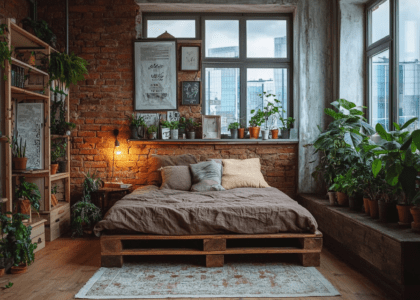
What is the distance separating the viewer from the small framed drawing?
17.4 feet

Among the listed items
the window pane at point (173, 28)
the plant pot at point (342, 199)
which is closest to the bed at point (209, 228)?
the plant pot at point (342, 199)

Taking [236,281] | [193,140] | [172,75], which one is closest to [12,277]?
[236,281]

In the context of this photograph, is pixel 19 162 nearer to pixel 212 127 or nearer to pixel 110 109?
pixel 110 109

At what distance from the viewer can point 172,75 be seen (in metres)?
5.32

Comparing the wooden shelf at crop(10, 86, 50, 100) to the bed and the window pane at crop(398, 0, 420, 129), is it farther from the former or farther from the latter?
the window pane at crop(398, 0, 420, 129)

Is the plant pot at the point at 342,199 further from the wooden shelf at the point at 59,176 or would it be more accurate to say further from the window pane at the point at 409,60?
the wooden shelf at the point at 59,176

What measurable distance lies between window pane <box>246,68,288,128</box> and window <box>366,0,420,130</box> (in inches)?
48.5

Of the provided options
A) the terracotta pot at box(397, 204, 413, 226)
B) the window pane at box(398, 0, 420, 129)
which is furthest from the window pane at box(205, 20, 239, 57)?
the terracotta pot at box(397, 204, 413, 226)

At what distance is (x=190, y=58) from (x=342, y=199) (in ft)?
9.51

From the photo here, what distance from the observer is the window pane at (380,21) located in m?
4.34

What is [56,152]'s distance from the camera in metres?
4.71

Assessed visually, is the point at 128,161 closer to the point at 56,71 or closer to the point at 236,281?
the point at 56,71

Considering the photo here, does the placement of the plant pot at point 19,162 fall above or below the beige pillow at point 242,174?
above

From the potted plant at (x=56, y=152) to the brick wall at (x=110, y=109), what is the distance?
0.42 metres
